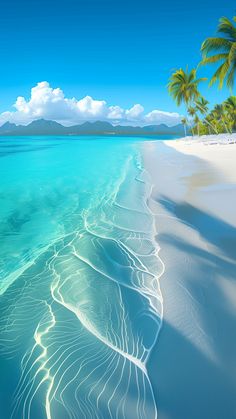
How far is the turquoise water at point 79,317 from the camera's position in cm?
194

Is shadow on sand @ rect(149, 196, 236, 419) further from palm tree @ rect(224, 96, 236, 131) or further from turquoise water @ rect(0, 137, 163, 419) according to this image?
palm tree @ rect(224, 96, 236, 131)

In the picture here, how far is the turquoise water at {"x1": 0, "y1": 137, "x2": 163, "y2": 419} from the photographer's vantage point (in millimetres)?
1943

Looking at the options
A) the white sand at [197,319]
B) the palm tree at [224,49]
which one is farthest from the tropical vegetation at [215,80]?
the white sand at [197,319]

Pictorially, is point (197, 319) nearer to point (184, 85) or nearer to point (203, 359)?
point (203, 359)

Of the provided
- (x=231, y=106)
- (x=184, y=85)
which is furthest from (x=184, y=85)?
(x=231, y=106)

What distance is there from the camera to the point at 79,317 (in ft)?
9.12

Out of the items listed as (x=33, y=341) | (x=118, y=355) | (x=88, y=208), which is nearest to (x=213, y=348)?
(x=118, y=355)

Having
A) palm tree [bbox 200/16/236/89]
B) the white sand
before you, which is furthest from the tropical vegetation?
the white sand

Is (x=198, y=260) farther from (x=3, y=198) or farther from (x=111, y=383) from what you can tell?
(x=3, y=198)

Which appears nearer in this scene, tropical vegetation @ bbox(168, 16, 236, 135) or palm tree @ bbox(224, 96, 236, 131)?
tropical vegetation @ bbox(168, 16, 236, 135)

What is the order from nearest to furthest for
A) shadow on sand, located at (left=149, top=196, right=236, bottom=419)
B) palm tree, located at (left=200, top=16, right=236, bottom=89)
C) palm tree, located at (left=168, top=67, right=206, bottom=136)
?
shadow on sand, located at (left=149, top=196, right=236, bottom=419)
palm tree, located at (left=200, top=16, right=236, bottom=89)
palm tree, located at (left=168, top=67, right=206, bottom=136)

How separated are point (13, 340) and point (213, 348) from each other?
6.20 ft

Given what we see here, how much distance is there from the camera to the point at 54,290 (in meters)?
3.32

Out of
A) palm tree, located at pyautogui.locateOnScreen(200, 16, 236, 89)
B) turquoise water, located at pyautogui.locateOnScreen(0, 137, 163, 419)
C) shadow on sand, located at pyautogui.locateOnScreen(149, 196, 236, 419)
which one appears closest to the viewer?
shadow on sand, located at pyautogui.locateOnScreen(149, 196, 236, 419)
